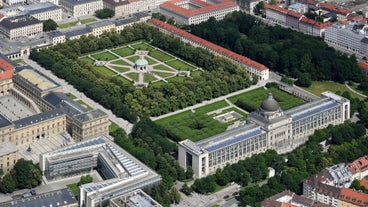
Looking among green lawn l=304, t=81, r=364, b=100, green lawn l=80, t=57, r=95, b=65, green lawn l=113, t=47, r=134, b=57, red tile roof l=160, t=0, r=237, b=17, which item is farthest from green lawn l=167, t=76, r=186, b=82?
red tile roof l=160, t=0, r=237, b=17

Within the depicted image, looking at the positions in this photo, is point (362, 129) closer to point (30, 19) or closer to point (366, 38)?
point (366, 38)

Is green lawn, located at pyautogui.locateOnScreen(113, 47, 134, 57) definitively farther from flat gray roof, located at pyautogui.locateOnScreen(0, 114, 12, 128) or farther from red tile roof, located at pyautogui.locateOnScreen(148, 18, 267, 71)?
flat gray roof, located at pyautogui.locateOnScreen(0, 114, 12, 128)

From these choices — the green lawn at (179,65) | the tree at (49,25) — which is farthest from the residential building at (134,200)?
the tree at (49,25)

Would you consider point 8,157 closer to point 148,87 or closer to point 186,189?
point 186,189

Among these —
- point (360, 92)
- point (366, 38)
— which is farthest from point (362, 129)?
point (366, 38)

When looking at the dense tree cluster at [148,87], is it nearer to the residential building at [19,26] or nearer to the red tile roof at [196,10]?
the residential building at [19,26]

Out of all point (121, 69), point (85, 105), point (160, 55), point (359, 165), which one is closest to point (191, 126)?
point (85, 105)
